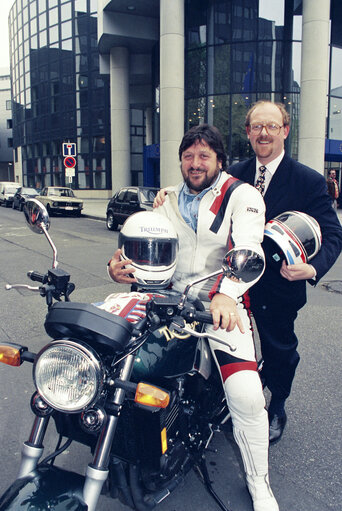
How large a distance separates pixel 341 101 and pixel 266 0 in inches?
238

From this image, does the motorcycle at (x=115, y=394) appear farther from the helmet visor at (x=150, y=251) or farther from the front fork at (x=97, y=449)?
the helmet visor at (x=150, y=251)

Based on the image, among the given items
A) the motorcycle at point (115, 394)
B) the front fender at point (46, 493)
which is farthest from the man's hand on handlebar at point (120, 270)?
the front fender at point (46, 493)

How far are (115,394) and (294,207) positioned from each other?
1774 mm

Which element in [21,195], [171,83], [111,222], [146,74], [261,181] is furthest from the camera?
[21,195]

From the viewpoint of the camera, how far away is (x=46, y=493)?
5.31 ft

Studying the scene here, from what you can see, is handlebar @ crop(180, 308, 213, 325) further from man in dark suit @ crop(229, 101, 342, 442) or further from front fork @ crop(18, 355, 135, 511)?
man in dark suit @ crop(229, 101, 342, 442)

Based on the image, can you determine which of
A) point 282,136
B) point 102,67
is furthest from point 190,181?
point 102,67

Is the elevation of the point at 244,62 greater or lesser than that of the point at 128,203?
greater

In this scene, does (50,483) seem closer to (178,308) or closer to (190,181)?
(178,308)

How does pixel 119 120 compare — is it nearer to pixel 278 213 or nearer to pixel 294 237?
pixel 278 213

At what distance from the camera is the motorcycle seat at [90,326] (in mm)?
1623

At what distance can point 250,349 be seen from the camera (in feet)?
7.57

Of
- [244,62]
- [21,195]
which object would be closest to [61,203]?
[21,195]

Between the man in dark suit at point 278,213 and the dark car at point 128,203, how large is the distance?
11530mm
